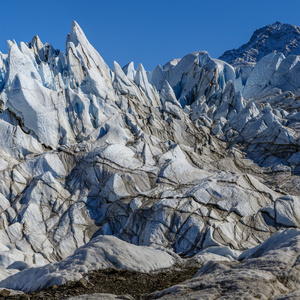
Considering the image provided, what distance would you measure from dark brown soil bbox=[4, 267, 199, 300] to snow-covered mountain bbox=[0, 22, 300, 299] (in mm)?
585

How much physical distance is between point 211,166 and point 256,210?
10.6m

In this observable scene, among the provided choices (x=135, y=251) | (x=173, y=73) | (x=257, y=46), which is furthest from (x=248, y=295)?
(x=257, y=46)

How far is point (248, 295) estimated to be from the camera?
752cm

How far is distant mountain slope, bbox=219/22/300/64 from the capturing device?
138 m

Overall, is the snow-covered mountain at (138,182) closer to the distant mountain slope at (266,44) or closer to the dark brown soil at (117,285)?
the dark brown soil at (117,285)

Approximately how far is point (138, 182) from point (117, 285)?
64.5 feet

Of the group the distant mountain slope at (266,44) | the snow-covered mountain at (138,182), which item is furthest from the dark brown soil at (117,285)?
the distant mountain slope at (266,44)

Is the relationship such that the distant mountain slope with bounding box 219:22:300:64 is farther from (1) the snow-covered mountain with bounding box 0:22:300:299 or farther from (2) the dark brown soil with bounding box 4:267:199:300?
(2) the dark brown soil with bounding box 4:267:199:300

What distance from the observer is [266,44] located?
5856 inches

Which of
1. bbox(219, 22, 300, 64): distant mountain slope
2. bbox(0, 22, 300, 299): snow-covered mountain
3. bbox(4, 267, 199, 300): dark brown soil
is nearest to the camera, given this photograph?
bbox(4, 267, 199, 300): dark brown soil

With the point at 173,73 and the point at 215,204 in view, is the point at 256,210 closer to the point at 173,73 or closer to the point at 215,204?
the point at 215,204

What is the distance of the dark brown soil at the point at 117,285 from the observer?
10.3 m

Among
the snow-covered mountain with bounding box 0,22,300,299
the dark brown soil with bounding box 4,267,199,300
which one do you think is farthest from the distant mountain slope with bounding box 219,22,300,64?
the dark brown soil with bounding box 4,267,199,300

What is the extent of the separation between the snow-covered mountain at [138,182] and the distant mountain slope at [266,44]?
9187 cm
